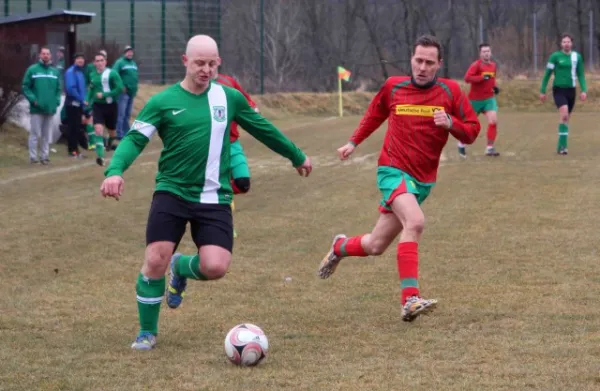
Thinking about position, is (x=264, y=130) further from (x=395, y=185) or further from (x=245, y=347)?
(x=245, y=347)

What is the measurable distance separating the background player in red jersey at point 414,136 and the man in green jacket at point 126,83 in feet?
52.7

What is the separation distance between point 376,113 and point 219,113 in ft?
5.38

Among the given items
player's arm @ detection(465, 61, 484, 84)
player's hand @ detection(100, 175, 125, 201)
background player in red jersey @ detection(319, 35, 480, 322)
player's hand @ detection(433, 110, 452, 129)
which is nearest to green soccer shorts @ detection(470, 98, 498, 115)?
player's arm @ detection(465, 61, 484, 84)

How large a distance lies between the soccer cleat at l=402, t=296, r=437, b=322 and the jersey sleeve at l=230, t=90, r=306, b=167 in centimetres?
111

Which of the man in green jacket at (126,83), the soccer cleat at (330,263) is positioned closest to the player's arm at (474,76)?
the man in green jacket at (126,83)

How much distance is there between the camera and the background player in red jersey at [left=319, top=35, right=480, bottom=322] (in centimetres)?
700

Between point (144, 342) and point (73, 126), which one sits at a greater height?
point (73, 126)

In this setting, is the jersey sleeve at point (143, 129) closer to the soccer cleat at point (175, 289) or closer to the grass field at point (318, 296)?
the soccer cleat at point (175, 289)

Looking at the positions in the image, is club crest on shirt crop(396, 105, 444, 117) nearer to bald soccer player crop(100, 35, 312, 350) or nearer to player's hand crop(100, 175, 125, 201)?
bald soccer player crop(100, 35, 312, 350)

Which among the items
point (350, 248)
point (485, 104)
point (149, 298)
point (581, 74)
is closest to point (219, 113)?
point (149, 298)

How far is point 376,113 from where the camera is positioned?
747cm

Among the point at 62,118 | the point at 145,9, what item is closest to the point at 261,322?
the point at 62,118

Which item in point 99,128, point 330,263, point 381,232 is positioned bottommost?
point 330,263

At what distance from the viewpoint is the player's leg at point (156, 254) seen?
20.0ft
